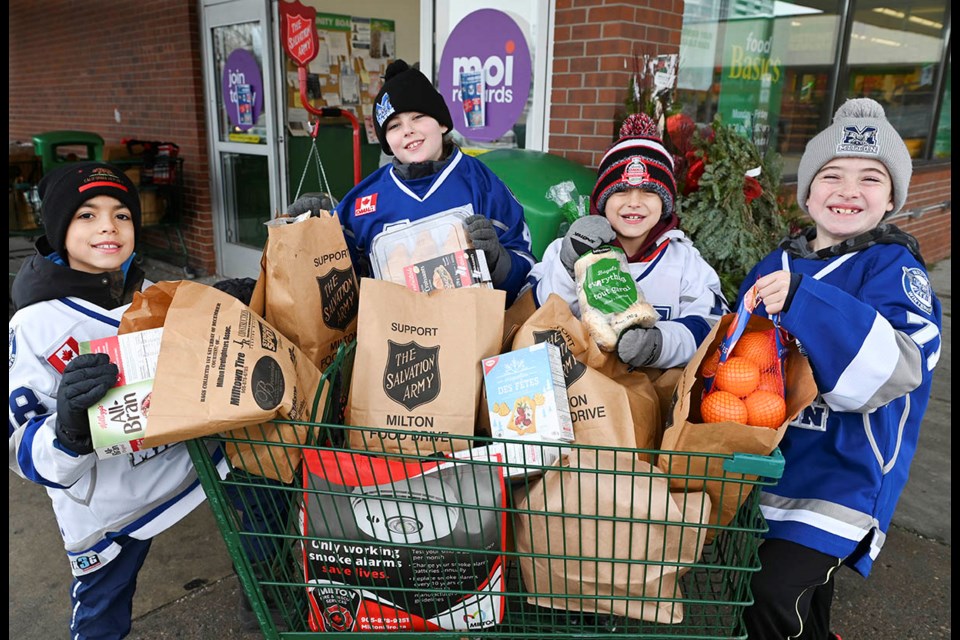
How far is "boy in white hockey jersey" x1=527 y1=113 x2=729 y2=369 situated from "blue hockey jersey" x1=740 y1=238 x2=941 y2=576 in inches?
14.5

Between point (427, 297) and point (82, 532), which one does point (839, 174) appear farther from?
point (82, 532)

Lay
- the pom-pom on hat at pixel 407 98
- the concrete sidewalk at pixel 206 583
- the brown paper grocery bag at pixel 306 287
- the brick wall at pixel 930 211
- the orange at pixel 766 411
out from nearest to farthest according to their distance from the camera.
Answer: the orange at pixel 766 411, the brown paper grocery bag at pixel 306 287, the pom-pom on hat at pixel 407 98, the concrete sidewalk at pixel 206 583, the brick wall at pixel 930 211

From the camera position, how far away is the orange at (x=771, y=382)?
4.86 ft

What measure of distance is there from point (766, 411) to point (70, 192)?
6.29 ft

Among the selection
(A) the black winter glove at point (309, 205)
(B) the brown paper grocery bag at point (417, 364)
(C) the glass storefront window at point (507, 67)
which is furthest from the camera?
(C) the glass storefront window at point (507, 67)

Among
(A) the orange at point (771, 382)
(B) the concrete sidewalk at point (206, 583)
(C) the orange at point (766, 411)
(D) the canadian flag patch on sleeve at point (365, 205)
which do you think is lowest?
(B) the concrete sidewalk at point (206, 583)

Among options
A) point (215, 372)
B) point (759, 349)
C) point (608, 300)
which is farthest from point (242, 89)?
point (759, 349)

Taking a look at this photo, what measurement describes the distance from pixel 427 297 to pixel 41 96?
1060 centimetres

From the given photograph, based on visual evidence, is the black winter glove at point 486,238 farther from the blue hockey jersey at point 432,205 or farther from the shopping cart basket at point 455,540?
the shopping cart basket at point 455,540

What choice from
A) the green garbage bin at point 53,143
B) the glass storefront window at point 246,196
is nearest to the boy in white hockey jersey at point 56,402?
the glass storefront window at point 246,196

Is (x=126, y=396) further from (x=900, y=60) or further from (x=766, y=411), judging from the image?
(x=900, y=60)

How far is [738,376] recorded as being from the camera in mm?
1490

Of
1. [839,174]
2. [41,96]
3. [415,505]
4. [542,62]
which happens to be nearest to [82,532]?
[415,505]

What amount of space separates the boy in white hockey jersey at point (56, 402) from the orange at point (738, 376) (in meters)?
1.30
